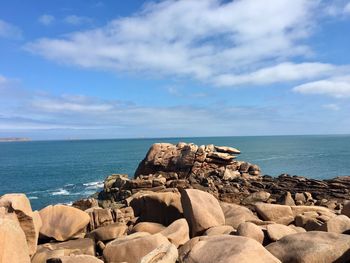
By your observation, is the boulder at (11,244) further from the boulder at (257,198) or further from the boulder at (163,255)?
the boulder at (257,198)

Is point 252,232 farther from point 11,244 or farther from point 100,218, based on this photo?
point 100,218

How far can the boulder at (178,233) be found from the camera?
1102 centimetres

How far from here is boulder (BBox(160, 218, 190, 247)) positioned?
1102cm

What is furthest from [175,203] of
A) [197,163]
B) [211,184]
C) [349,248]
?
[197,163]

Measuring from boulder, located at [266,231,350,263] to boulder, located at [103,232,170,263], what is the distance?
9.17 ft

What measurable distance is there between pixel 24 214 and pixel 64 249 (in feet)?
5.01

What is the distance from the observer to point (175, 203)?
1486 centimetres

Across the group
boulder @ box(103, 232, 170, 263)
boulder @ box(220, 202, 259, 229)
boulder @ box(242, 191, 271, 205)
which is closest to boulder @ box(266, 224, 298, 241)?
boulder @ box(220, 202, 259, 229)

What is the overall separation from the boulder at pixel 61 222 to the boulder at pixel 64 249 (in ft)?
1.38

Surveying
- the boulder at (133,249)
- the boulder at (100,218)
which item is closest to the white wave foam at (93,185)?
the boulder at (100,218)

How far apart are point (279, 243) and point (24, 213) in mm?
6825

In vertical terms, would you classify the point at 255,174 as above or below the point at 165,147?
below

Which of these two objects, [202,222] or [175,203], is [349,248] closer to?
[202,222]

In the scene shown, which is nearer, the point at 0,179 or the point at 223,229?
the point at 223,229
